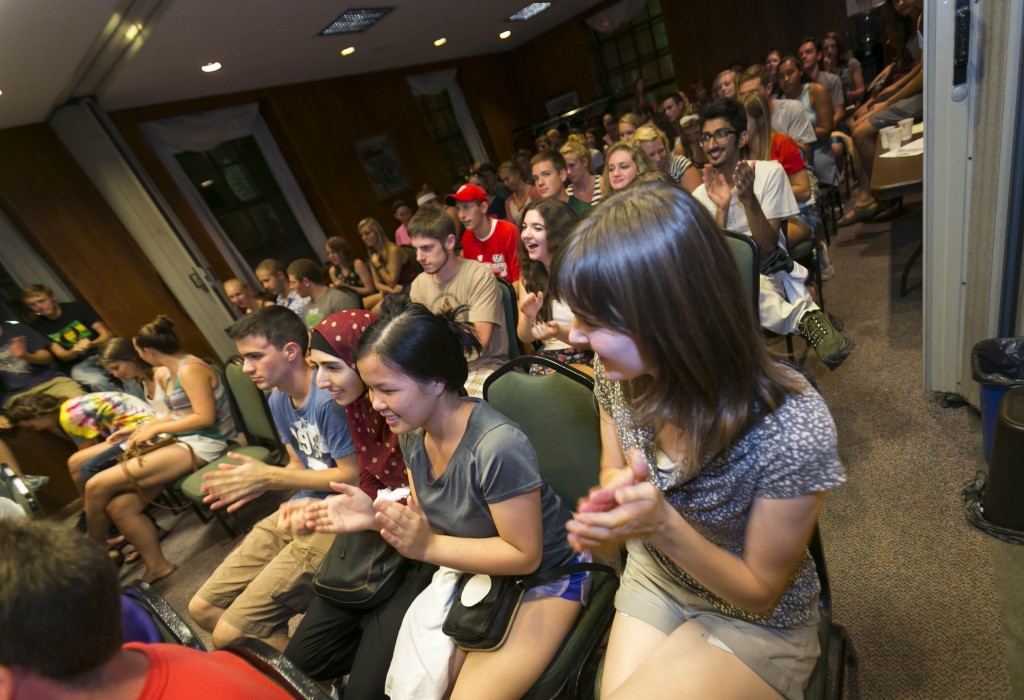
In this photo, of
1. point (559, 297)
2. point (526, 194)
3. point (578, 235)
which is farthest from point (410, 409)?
point (526, 194)

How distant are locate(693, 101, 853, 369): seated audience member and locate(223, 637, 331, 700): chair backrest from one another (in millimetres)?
1936

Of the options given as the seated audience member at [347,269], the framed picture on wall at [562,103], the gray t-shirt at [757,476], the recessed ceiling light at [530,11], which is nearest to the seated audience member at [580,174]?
the seated audience member at [347,269]

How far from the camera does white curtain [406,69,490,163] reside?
9.26 meters

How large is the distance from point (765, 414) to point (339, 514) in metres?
0.94

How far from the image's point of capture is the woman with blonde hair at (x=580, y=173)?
11.5ft

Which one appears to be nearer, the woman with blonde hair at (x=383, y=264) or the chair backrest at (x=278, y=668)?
A: the chair backrest at (x=278, y=668)

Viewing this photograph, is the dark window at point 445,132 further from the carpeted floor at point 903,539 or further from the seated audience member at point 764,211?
the carpeted floor at point 903,539

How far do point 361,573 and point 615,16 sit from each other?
10683mm

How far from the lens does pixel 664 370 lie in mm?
825

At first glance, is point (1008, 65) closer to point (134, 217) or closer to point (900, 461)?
point (900, 461)

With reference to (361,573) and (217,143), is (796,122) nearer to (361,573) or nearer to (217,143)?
(361,573)

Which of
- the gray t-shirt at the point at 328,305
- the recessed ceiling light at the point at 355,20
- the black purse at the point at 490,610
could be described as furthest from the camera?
the recessed ceiling light at the point at 355,20

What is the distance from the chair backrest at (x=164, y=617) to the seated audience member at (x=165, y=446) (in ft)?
5.46

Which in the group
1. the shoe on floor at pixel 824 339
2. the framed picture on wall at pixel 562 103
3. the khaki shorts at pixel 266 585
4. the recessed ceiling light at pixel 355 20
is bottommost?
the shoe on floor at pixel 824 339
